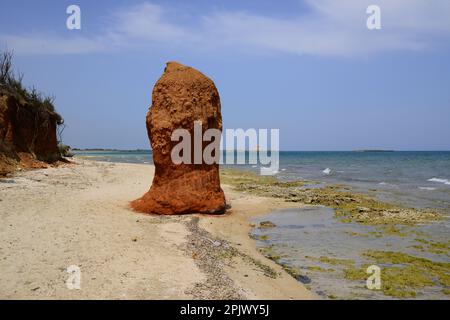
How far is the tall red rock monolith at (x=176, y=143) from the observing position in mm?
12242

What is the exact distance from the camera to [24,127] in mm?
21125

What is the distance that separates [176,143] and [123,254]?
5.51 metres

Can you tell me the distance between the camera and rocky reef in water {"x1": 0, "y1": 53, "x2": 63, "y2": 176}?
18875mm

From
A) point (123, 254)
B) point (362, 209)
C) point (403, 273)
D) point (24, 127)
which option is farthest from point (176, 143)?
point (24, 127)

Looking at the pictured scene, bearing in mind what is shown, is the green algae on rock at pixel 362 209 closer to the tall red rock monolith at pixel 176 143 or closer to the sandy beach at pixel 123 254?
the sandy beach at pixel 123 254

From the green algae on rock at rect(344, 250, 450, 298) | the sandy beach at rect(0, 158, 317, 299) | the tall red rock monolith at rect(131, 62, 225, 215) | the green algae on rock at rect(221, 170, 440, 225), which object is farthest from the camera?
the green algae on rock at rect(221, 170, 440, 225)

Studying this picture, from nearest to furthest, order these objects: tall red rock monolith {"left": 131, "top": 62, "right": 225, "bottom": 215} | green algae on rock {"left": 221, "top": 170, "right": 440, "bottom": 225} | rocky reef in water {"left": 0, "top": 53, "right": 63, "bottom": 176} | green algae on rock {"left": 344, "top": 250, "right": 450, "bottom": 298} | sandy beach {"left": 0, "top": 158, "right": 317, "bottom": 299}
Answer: sandy beach {"left": 0, "top": 158, "right": 317, "bottom": 299} < green algae on rock {"left": 344, "top": 250, "right": 450, "bottom": 298} < tall red rock monolith {"left": 131, "top": 62, "right": 225, "bottom": 215} < green algae on rock {"left": 221, "top": 170, "right": 440, "bottom": 225} < rocky reef in water {"left": 0, "top": 53, "right": 63, "bottom": 176}

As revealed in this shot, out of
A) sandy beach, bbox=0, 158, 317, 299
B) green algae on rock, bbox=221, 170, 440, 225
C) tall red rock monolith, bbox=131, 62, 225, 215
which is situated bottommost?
green algae on rock, bbox=221, 170, 440, 225

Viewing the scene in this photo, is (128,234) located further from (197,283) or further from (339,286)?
(339,286)

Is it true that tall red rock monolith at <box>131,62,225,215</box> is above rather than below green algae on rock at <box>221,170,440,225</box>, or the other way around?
above

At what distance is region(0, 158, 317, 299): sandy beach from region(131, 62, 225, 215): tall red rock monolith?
1.85 feet

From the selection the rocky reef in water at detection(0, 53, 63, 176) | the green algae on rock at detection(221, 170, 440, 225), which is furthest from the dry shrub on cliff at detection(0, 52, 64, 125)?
the green algae on rock at detection(221, 170, 440, 225)

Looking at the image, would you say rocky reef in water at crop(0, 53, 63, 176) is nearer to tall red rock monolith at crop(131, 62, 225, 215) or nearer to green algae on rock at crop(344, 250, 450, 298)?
tall red rock monolith at crop(131, 62, 225, 215)

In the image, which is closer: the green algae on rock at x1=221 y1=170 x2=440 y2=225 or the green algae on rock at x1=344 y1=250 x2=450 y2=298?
the green algae on rock at x1=344 y1=250 x2=450 y2=298
